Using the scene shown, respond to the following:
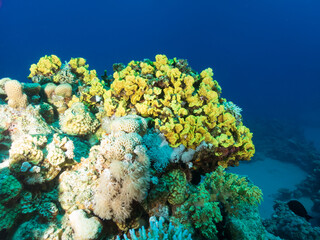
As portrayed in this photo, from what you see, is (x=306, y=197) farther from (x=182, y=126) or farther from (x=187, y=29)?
(x=187, y=29)

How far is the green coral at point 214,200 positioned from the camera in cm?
335

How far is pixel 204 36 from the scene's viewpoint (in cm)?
16138

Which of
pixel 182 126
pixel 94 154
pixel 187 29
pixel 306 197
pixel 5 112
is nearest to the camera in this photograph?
pixel 94 154

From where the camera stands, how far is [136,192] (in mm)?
2703

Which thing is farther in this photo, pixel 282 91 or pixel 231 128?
pixel 282 91

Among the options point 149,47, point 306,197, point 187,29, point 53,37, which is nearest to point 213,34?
point 187,29

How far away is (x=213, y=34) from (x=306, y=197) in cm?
17154

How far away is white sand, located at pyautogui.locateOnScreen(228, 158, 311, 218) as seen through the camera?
60.8 ft

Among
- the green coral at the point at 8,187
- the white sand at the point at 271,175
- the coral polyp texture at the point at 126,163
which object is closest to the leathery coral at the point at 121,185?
the coral polyp texture at the point at 126,163

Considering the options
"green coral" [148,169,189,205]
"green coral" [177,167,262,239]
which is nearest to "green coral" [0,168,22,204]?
"green coral" [148,169,189,205]

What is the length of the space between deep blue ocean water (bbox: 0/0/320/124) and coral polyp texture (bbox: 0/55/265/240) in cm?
10703

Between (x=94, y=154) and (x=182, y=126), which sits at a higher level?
(x=182, y=126)

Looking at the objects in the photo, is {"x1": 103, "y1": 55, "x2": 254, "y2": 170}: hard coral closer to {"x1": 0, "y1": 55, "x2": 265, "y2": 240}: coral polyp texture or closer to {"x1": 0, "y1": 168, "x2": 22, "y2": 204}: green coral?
{"x1": 0, "y1": 55, "x2": 265, "y2": 240}: coral polyp texture

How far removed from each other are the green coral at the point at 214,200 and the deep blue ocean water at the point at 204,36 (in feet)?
353
